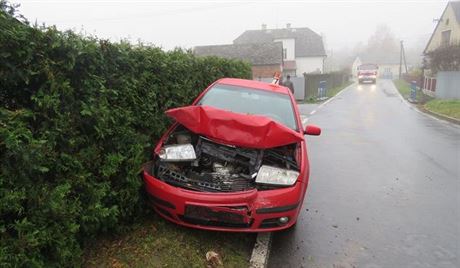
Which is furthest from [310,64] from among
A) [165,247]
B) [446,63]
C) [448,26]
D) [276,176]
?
[165,247]

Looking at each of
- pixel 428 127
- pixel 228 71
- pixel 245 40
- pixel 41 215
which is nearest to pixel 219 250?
pixel 41 215

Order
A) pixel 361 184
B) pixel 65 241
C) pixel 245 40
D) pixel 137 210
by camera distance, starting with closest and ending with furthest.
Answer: pixel 65 241, pixel 137 210, pixel 361 184, pixel 245 40

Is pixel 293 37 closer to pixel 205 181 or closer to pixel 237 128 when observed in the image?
pixel 237 128

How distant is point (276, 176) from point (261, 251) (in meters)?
0.82

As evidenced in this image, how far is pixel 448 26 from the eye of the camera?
1524 inches

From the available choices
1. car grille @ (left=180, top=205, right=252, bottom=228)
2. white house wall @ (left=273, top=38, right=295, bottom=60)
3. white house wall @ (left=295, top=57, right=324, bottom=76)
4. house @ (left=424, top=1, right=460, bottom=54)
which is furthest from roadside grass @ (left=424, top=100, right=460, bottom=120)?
white house wall @ (left=295, top=57, right=324, bottom=76)

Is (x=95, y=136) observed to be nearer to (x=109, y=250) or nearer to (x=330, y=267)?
(x=109, y=250)

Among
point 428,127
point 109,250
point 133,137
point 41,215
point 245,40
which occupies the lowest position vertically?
point 428,127

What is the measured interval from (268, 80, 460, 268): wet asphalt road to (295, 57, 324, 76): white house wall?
55859mm

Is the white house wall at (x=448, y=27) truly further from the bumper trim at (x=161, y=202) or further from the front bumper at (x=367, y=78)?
the bumper trim at (x=161, y=202)

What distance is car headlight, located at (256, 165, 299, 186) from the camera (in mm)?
4078

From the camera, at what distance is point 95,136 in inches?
141

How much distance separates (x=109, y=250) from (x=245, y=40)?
64177mm

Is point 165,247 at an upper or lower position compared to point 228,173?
lower
